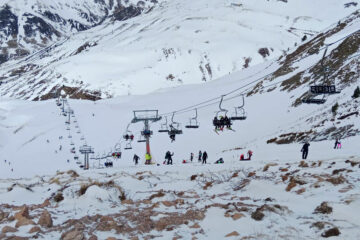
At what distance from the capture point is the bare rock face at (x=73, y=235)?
23.2 feet

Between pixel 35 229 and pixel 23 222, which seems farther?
pixel 23 222

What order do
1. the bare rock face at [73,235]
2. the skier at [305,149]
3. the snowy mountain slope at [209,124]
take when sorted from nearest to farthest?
1. the bare rock face at [73,235]
2. the skier at [305,149]
3. the snowy mountain slope at [209,124]

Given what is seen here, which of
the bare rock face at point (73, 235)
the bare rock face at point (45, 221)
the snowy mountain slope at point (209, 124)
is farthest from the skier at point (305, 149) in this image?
the bare rock face at point (73, 235)

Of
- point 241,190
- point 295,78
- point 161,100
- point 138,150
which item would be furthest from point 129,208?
point 161,100

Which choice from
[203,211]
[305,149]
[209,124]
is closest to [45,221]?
[203,211]

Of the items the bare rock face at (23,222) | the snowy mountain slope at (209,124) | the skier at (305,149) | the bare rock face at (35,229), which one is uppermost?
the snowy mountain slope at (209,124)

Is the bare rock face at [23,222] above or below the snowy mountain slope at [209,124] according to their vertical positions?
below

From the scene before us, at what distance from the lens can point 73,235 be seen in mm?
7145

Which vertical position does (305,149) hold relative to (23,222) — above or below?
above

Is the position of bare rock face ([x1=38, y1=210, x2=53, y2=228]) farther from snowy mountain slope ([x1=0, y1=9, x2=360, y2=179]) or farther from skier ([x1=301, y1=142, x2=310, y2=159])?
snowy mountain slope ([x1=0, y1=9, x2=360, y2=179])

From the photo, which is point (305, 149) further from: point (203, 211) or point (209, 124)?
point (209, 124)

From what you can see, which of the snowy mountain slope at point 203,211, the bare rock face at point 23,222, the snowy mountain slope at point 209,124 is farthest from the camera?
the snowy mountain slope at point 209,124

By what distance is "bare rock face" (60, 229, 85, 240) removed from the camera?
7.07m

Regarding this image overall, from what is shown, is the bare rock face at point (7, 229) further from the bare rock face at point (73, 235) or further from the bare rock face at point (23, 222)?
the bare rock face at point (73, 235)
